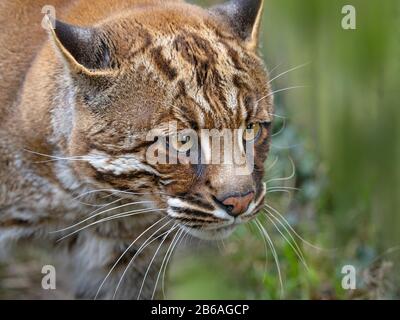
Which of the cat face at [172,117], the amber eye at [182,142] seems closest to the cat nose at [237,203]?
the cat face at [172,117]

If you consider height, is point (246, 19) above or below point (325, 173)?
above

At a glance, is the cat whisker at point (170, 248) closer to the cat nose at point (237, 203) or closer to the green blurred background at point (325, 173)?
the green blurred background at point (325, 173)

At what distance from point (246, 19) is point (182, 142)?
1080mm

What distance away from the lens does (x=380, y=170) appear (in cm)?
638

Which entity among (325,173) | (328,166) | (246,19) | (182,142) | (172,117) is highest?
(246,19)

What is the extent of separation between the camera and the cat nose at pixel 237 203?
4902 mm

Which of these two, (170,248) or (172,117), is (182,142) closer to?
(172,117)

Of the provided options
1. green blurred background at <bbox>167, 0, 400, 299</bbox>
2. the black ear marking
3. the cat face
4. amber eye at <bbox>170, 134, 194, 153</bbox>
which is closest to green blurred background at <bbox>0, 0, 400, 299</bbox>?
green blurred background at <bbox>167, 0, 400, 299</bbox>

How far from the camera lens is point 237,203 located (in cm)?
492

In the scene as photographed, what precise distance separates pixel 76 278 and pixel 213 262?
44.6 inches

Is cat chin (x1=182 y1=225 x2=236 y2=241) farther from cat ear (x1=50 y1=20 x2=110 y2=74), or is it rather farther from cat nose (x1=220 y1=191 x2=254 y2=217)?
cat ear (x1=50 y1=20 x2=110 y2=74)

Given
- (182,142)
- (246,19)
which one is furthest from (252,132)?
(246,19)

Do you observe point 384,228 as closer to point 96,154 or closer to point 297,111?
point 297,111
